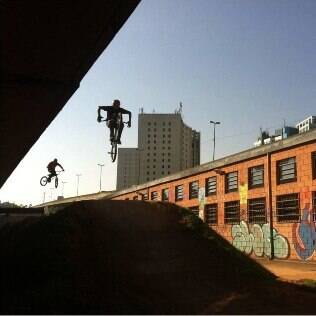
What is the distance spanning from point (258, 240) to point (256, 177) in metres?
4.90

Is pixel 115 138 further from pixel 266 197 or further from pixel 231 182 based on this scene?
pixel 231 182

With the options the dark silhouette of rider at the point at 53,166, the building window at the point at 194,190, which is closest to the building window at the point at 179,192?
the building window at the point at 194,190

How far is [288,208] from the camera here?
3177cm

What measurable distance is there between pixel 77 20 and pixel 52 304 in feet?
23.6

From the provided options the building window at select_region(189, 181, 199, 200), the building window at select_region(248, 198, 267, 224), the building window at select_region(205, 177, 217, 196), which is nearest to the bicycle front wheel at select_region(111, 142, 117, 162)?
the building window at select_region(248, 198, 267, 224)

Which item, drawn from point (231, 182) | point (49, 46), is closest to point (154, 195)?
point (231, 182)

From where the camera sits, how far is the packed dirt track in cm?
1153

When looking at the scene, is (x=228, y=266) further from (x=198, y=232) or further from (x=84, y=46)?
(x=84, y=46)

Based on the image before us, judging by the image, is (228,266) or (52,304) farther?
(228,266)

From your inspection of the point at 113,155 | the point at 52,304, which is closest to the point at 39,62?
the point at 113,155

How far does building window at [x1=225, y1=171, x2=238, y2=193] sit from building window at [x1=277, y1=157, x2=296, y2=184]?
21.1 feet

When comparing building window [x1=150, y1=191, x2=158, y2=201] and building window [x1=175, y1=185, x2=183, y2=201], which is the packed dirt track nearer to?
building window [x1=175, y1=185, x2=183, y2=201]

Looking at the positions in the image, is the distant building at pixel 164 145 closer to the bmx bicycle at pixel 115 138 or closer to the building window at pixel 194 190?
the building window at pixel 194 190

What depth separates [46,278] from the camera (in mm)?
14109
